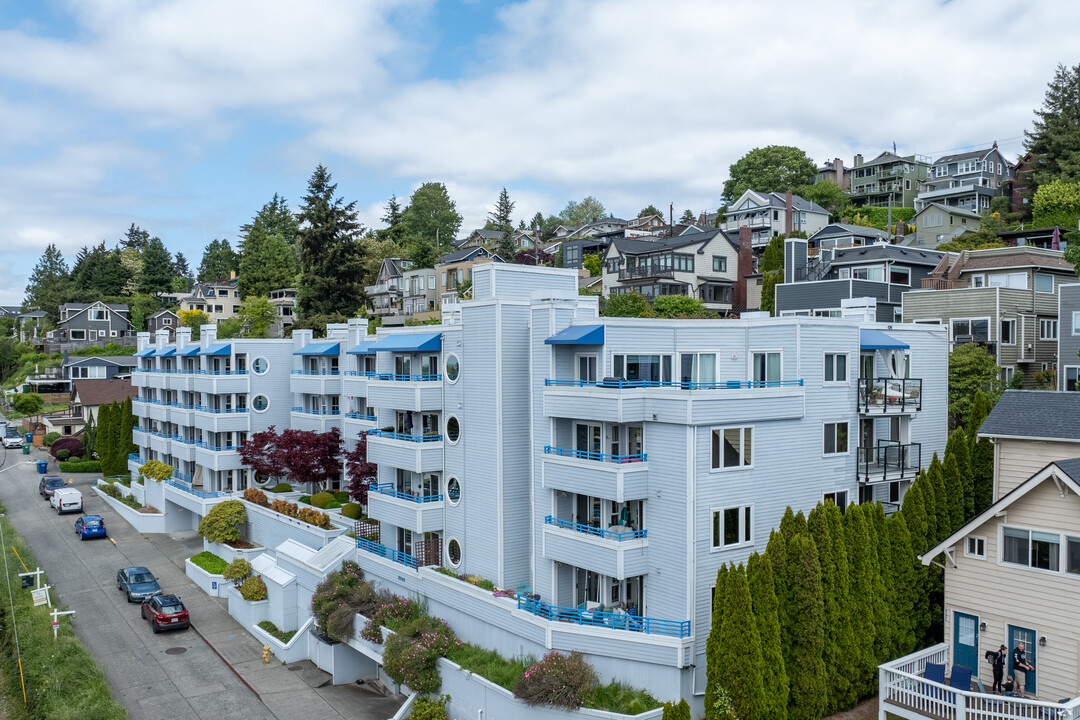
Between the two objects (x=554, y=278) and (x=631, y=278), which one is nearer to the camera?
(x=554, y=278)

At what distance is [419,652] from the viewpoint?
1170 inches

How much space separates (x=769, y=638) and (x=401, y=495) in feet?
59.4

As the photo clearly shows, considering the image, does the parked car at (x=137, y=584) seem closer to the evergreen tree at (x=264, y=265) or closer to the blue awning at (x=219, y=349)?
the blue awning at (x=219, y=349)

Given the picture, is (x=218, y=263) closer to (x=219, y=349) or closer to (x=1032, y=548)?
(x=219, y=349)

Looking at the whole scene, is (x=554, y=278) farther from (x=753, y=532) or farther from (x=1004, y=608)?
(x=1004, y=608)

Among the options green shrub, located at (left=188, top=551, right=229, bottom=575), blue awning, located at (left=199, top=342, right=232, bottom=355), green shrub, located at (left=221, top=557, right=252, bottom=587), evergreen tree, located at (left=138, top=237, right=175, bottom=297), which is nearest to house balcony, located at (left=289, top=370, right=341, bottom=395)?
blue awning, located at (left=199, top=342, right=232, bottom=355)

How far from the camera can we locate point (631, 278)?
7831 cm

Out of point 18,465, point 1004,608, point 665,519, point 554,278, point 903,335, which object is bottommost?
point 18,465

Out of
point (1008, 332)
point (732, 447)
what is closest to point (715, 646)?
point (732, 447)

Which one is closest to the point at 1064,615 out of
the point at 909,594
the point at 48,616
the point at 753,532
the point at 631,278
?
the point at 909,594

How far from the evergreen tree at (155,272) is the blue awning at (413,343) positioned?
11505cm

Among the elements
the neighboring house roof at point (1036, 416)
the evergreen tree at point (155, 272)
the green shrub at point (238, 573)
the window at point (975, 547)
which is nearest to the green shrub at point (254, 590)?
the green shrub at point (238, 573)

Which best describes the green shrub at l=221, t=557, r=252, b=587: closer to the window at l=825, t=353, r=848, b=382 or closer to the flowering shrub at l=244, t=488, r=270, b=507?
the flowering shrub at l=244, t=488, r=270, b=507

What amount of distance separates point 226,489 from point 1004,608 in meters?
47.9
